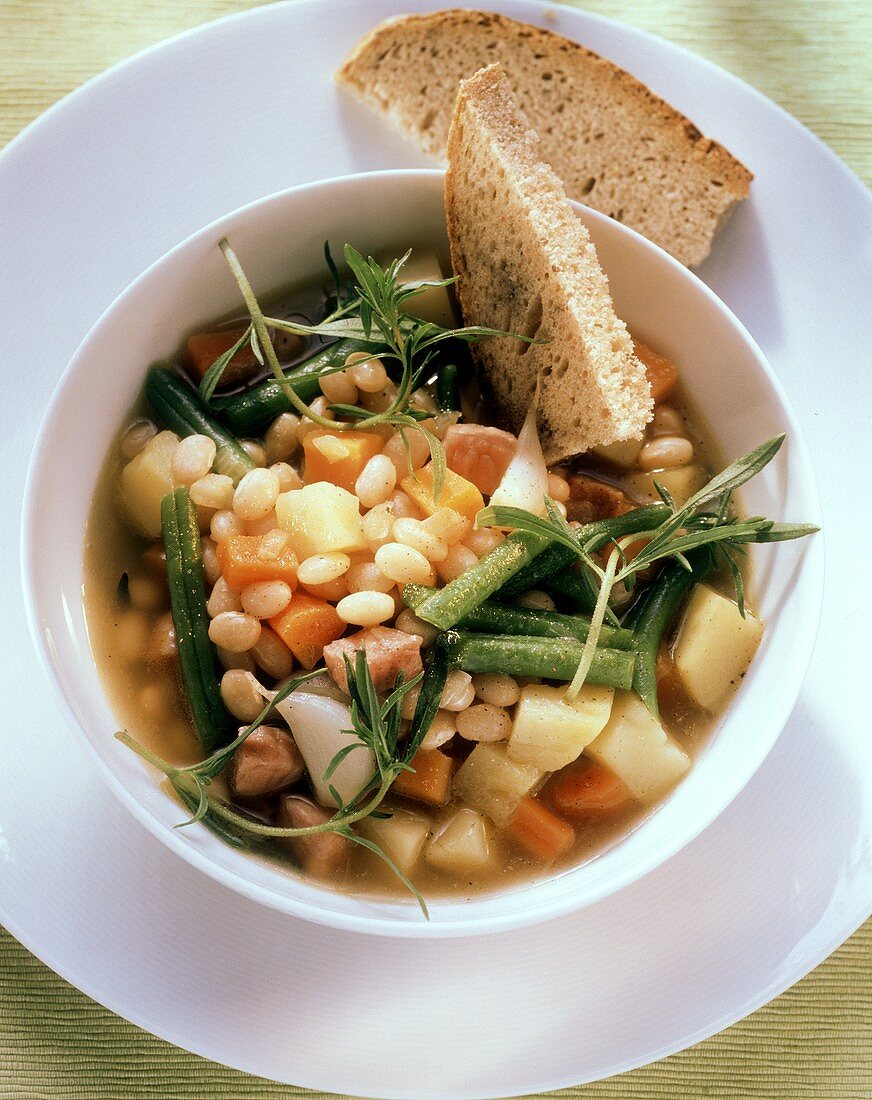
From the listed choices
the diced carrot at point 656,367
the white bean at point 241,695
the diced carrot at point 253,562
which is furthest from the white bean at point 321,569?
the diced carrot at point 656,367

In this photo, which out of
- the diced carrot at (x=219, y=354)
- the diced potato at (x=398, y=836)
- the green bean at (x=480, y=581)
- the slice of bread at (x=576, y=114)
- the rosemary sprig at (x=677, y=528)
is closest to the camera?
the rosemary sprig at (x=677, y=528)

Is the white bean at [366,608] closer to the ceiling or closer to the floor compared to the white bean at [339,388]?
closer to the floor

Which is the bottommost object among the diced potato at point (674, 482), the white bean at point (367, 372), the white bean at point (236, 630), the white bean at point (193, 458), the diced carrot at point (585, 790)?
the diced carrot at point (585, 790)

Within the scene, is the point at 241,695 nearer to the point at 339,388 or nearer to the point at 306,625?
the point at 306,625

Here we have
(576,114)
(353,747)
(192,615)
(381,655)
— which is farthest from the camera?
(576,114)

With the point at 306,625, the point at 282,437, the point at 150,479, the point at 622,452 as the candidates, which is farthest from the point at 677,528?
the point at 150,479

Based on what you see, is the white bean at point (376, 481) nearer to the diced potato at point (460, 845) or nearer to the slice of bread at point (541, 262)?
the slice of bread at point (541, 262)

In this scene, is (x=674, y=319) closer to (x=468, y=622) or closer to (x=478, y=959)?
(x=468, y=622)
